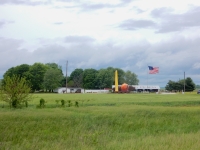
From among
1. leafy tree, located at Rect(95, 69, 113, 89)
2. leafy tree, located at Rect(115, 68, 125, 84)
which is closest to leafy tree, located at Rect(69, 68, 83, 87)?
leafy tree, located at Rect(95, 69, 113, 89)

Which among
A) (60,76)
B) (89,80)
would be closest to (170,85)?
(89,80)

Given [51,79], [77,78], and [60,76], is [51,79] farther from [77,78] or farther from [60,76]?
[77,78]

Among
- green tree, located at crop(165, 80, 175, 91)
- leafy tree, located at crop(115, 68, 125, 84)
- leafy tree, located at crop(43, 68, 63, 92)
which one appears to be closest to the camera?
leafy tree, located at crop(43, 68, 63, 92)

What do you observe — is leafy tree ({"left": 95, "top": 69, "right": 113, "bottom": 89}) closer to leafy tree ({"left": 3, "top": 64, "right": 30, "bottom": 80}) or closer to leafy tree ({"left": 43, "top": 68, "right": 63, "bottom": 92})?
leafy tree ({"left": 43, "top": 68, "right": 63, "bottom": 92})

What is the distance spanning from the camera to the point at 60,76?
433ft

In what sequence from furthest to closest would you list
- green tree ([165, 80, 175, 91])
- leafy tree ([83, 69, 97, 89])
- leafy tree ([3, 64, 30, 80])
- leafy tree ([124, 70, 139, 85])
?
leafy tree ([124, 70, 139, 85])
leafy tree ([83, 69, 97, 89])
green tree ([165, 80, 175, 91])
leafy tree ([3, 64, 30, 80])

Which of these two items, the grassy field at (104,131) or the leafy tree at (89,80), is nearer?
the grassy field at (104,131)

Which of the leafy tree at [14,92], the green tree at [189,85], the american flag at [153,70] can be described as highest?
the american flag at [153,70]

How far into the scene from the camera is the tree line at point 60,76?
12438 centimetres

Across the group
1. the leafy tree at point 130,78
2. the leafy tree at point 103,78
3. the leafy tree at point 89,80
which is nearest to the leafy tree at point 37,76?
the leafy tree at point 89,80

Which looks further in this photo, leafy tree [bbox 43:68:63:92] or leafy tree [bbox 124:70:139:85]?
leafy tree [bbox 124:70:139:85]

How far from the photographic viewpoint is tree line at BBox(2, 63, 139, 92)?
12438cm

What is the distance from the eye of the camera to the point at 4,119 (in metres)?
21.7

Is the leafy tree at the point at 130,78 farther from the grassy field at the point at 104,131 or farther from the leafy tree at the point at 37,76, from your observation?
the grassy field at the point at 104,131
